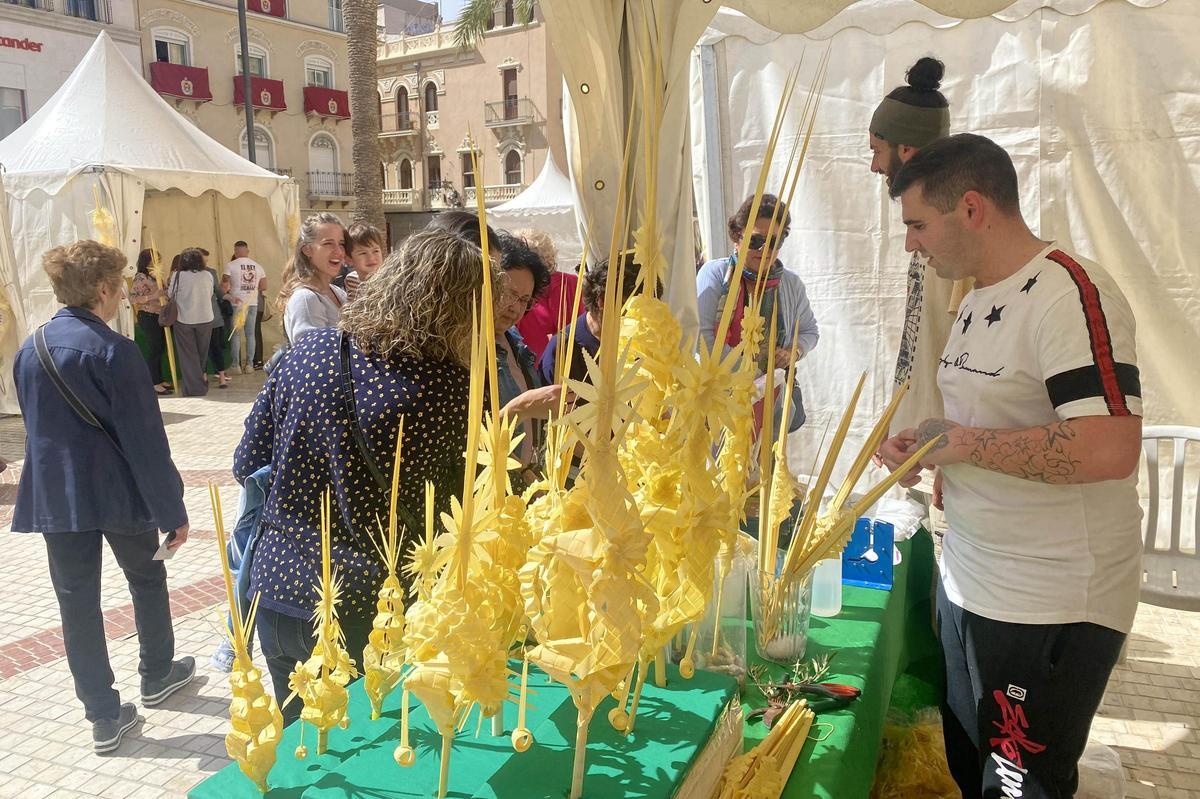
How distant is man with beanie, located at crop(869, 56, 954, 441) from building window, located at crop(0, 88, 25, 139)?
24.3 m

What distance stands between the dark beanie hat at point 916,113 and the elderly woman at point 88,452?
8.56 feet

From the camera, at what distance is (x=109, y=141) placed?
352 inches

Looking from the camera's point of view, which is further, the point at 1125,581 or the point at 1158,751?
the point at 1158,751

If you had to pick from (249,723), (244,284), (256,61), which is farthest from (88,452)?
(256,61)

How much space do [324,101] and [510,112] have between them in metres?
8.24

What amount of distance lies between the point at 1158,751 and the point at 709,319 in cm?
234

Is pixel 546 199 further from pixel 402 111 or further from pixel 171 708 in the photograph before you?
pixel 402 111

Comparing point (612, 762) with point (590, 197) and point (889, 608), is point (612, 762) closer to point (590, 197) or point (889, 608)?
point (889, 608)

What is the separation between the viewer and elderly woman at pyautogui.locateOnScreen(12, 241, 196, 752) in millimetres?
2766

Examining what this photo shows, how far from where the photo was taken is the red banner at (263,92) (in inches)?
1091

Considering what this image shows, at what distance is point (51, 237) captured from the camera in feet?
28.5

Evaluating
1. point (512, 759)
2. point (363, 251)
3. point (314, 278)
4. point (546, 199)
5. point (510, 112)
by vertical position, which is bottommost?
point (512, 759)

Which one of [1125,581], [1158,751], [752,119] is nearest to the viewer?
[1125,581]

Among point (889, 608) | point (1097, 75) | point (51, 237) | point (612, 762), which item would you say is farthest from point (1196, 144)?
point (51, 237)
